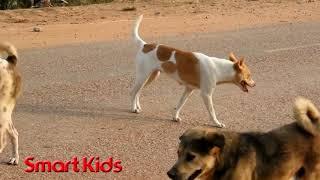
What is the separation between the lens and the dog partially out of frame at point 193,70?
29.0 feet

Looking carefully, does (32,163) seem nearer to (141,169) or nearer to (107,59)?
(141,169)

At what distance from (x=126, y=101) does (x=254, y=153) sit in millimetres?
4628

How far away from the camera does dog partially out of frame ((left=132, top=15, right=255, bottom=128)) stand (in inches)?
348

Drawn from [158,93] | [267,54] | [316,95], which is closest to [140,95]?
[158,93]

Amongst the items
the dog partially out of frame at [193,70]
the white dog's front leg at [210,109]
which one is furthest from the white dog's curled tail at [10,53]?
the white dog's front leg at [210,109]

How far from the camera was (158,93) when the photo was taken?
10414 millimetres

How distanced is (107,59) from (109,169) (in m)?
5.72

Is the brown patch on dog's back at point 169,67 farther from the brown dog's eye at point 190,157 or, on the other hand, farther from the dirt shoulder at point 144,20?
the dirt shoulder at point 144,20

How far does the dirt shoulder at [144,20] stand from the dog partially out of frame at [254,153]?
29.3 ft

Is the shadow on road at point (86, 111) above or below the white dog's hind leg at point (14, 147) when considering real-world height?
below

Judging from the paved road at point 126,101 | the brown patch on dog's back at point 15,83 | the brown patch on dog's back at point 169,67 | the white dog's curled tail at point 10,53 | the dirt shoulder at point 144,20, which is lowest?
the dirt shoulder at point 144,20

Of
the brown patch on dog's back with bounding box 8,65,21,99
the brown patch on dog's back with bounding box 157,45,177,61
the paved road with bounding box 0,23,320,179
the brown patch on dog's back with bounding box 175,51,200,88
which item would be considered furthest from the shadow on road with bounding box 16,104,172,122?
the brown patch on dog's back with bounding box 8,65,21,99

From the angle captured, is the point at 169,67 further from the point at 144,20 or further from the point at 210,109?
the point at 144,20

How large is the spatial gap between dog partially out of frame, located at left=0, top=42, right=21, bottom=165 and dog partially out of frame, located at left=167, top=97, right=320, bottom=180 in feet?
7.72
